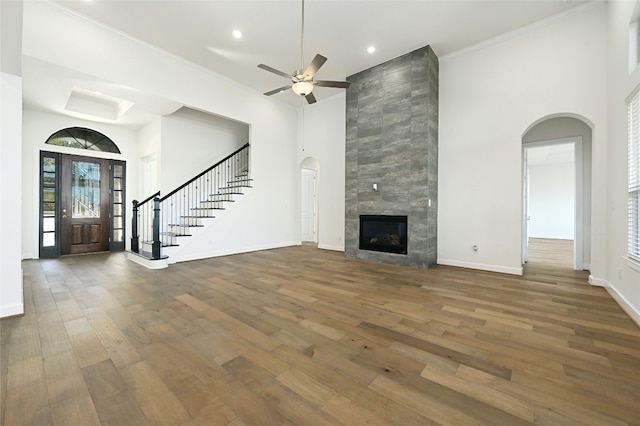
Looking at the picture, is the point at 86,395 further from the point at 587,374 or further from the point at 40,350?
the point at 587,374

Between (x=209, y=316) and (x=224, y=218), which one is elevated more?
(x=224, y=218)

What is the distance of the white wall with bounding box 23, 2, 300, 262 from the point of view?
3992 mm

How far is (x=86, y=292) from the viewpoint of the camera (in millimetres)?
3531

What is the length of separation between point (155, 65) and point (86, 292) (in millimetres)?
4214

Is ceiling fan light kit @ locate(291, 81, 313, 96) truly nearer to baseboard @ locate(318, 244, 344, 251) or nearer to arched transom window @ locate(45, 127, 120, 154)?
baseboard @ locate(318, 244, 344, 251)

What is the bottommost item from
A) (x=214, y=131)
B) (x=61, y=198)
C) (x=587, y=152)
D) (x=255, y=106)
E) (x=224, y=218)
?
(x=224, y=218)

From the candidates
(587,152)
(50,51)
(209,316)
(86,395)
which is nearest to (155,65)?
(50,51)

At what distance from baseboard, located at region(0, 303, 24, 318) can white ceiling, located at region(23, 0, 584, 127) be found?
3.60 metres

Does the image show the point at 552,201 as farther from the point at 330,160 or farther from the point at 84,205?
the point at 84,205

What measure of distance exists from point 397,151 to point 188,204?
5.44m

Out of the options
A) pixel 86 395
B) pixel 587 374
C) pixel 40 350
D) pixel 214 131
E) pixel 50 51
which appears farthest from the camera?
pixel 214 131

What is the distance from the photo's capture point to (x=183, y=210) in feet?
22.8

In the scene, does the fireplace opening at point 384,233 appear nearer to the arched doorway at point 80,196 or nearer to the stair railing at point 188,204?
the stair railing at point 188,204

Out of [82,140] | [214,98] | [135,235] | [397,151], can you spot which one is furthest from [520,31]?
[82,140]
